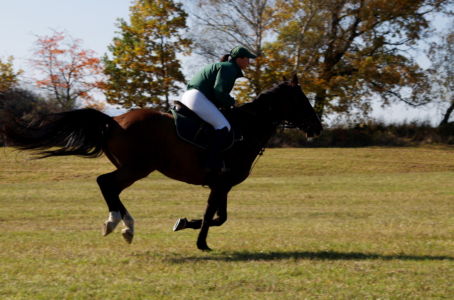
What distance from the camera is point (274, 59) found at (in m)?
36.6

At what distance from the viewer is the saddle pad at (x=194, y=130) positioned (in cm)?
915

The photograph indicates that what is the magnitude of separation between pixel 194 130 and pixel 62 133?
6.49 ft

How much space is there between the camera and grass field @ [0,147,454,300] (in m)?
6.72

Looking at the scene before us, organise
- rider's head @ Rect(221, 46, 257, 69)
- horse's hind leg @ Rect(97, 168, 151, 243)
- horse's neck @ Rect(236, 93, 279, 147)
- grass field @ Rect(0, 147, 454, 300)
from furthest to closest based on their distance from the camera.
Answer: horse's neck @ Rect(236, 93, 279, 147)
rider's head @ Rect(221, 46, 257, 69)
horse's hind leg @ Rect(97, 168, 151, 243)
grass field @ Rect(0, 147, 454, 300)

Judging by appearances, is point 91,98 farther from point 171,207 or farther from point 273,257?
point 273,257

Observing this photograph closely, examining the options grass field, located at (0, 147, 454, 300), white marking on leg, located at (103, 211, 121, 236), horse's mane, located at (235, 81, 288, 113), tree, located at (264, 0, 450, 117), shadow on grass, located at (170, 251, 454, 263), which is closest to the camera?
grass field, located at (0, 147, 454, 300)

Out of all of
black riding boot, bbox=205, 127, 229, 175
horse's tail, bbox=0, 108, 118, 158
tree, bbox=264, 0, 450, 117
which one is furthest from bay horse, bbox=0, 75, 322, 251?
tree, bbox=264, 0, 450, 117

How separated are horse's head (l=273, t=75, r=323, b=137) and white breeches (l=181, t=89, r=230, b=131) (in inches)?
48.9

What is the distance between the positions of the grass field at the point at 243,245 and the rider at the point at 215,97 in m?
1.50

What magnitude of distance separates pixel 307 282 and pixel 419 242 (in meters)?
4.01

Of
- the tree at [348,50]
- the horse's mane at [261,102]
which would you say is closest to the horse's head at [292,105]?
the horse's mane at [261,102]

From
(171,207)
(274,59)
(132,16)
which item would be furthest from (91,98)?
(171,207)

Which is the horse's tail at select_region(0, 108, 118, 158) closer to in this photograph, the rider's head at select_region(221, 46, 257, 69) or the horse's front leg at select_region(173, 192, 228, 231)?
the horse's front leg at select_region(173, 192, 228, 231)

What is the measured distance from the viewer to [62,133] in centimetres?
940
